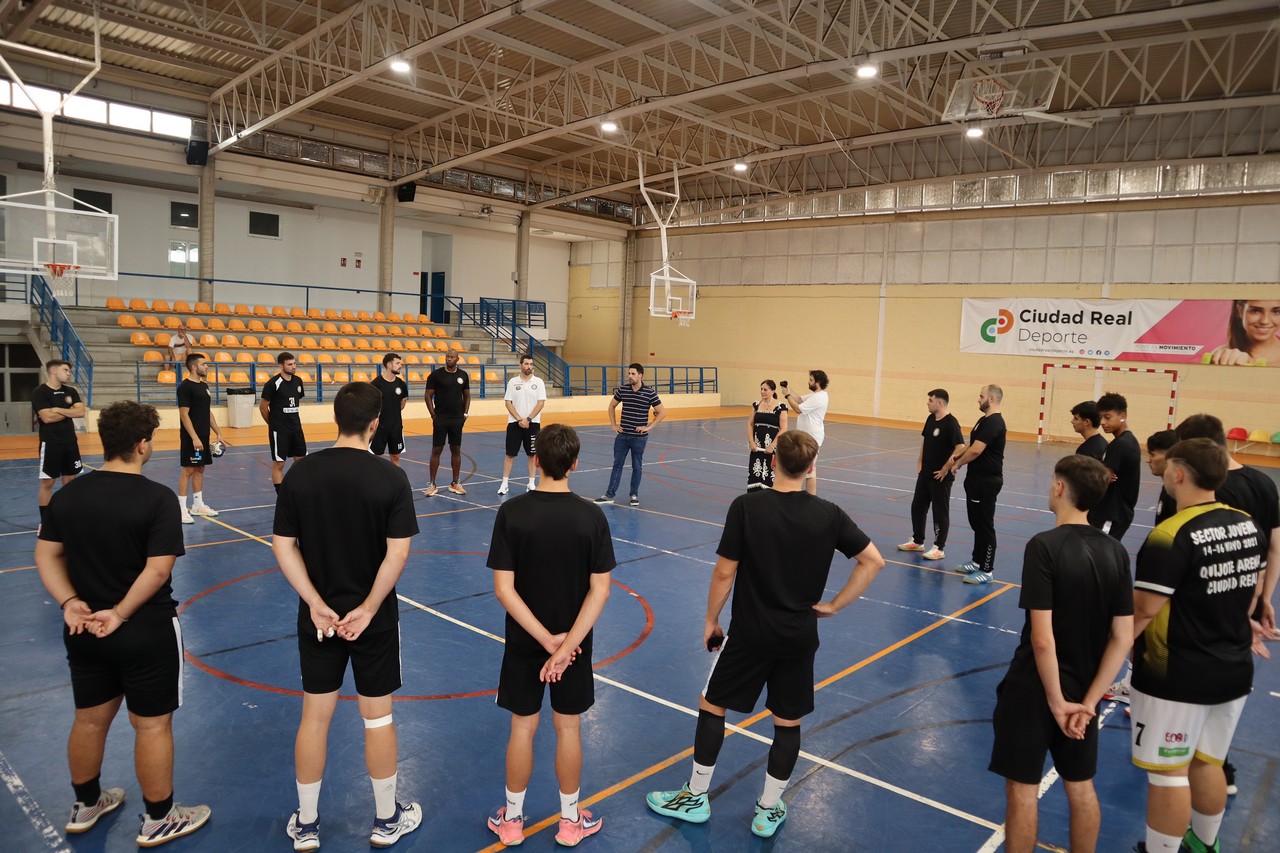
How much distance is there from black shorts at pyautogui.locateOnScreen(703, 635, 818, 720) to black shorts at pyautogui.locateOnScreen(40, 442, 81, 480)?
25.2 feet

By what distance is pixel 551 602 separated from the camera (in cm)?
364

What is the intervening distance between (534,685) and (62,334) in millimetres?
19152

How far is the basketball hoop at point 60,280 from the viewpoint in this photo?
12.4 meters

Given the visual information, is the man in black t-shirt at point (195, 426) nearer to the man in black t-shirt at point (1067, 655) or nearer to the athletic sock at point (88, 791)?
the athletic sock at point (88, 791)

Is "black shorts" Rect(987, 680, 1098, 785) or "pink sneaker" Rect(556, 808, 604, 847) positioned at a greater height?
"black shorts" Rect(987, 680, 1098, 785)

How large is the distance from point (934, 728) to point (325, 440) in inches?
595

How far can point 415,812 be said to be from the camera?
393cm

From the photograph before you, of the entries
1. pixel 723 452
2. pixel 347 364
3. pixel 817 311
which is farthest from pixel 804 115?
pixel 347 364

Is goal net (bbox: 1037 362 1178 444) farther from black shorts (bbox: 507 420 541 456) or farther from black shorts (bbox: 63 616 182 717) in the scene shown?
Result: black shorts (bbox: 63 616 182 717)

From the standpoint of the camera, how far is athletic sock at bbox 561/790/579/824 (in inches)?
149

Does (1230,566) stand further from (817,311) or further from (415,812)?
(817,311)

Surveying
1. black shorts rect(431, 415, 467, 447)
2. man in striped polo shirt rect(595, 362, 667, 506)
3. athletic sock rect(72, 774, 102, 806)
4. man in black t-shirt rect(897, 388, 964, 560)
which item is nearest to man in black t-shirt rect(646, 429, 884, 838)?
athletic sock rect(72, 774, 102, 806)

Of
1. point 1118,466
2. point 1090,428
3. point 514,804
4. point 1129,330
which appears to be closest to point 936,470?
point 1090,428

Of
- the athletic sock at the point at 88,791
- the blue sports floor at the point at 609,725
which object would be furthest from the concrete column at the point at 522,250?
the athletic sock at the point at 88,791
